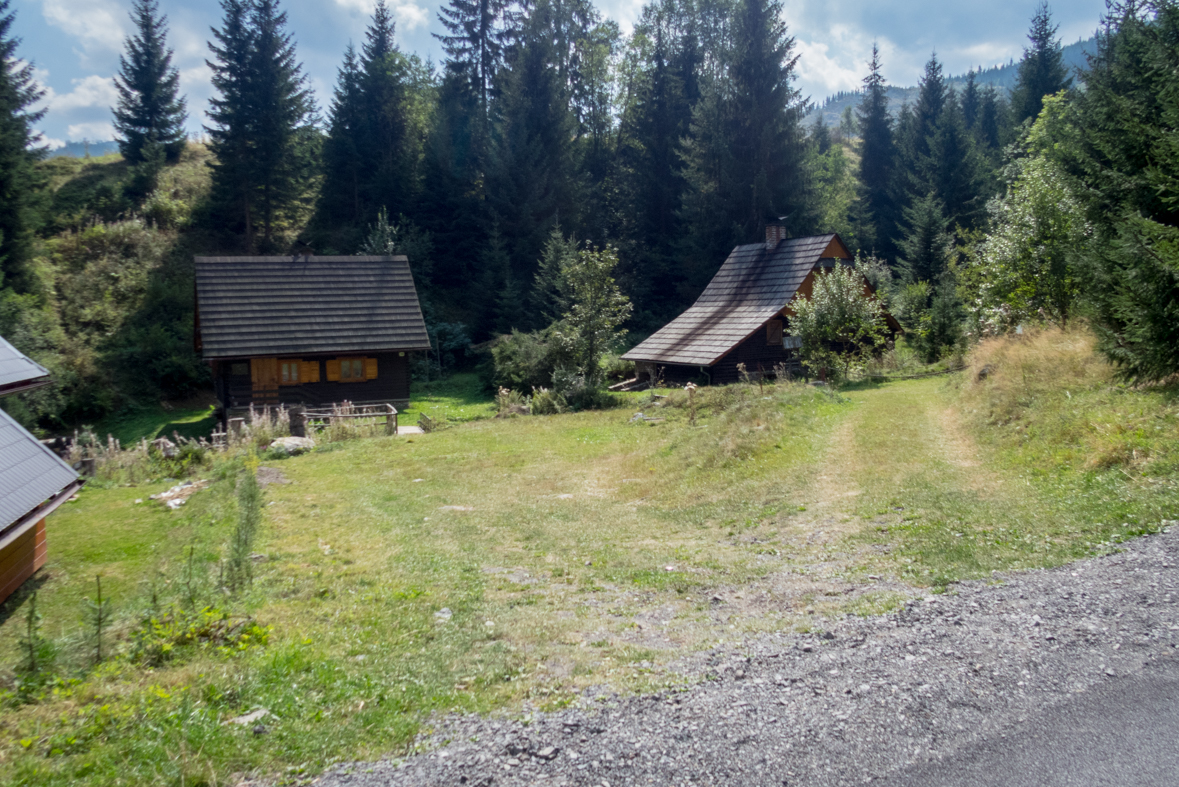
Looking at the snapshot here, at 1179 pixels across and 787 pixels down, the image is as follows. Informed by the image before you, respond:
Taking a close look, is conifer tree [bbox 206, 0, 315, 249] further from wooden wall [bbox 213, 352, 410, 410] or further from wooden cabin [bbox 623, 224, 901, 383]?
wooden cabin [bbox 623, 224, 901, 383]

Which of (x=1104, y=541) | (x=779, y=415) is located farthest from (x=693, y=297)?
(x=1104, y=541)

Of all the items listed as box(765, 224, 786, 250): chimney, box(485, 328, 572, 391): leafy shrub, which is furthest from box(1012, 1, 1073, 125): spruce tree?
box(485, 328, 572, 391): leafy shrub

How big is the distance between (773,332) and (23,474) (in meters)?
27.8

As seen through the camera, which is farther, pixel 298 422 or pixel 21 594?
pixel 298 422

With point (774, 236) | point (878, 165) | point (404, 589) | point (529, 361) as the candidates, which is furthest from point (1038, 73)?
point (404, 589)

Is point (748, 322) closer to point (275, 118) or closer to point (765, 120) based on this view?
point (765, 120)

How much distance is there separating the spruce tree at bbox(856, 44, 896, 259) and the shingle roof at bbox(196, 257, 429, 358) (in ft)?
138

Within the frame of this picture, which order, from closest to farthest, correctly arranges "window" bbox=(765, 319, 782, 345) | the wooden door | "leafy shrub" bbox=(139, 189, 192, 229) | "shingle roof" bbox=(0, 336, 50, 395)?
1. "shingle roof" bbox=(0, 336, 50, 395)
2. the wooden door
3. "window" bbox=(765, 319, 782, 345)
4. "leafy shrub" bbox=(139, 189, 192, 229)

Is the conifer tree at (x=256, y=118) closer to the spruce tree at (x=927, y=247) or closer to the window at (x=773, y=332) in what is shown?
the window at (x=773, y=332)

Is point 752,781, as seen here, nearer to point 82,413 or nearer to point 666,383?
point 666,383

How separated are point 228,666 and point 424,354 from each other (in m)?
34.0

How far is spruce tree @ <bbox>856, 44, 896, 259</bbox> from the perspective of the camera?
191 ft

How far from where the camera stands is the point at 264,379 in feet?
90.9

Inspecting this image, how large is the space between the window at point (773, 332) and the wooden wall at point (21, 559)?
27057 millimetres
